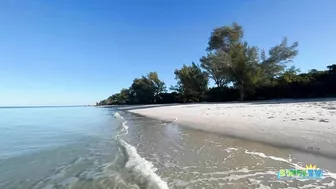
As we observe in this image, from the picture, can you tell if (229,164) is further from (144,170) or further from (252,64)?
(252,64)

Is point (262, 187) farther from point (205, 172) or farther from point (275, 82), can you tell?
point (275, 82)

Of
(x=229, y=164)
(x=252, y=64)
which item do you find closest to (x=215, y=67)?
(x=252, y=64)

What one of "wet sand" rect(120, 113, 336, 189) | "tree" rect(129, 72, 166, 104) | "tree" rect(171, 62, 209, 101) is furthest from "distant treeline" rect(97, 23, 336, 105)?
"wet sand" rect(120, 113, 336, 189)

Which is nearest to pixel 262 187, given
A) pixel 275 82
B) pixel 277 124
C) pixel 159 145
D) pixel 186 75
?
pixel 159 145

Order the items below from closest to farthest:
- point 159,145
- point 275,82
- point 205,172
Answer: point 205,172 < point 159,145 < point 275,82

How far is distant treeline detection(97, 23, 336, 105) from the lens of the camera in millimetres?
27359

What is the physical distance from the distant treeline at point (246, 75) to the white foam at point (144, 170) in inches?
1023

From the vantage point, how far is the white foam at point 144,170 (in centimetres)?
436

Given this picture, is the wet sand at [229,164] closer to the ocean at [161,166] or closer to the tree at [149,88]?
the ocean at [161,166]

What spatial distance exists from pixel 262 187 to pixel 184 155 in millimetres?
2767

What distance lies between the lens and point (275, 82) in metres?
31.1

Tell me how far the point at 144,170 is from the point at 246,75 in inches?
1151

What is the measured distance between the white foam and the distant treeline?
25994 mm

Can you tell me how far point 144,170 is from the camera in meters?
5.22
